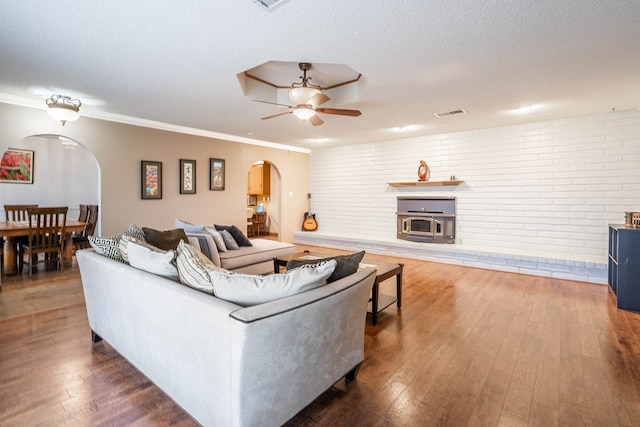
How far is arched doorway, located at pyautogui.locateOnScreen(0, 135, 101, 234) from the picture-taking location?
22.7 feet

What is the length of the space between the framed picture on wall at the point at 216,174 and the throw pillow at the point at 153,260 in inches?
170

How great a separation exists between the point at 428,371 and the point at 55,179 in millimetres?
8707

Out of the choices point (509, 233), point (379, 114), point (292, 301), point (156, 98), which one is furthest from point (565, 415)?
point (156, 98)

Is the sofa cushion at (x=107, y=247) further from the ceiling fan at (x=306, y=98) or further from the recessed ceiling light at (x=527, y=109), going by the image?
the recessed ceiling light at (x=527, y=109)

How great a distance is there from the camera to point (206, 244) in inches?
143

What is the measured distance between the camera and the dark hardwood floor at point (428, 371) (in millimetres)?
1754

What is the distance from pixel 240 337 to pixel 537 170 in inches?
225

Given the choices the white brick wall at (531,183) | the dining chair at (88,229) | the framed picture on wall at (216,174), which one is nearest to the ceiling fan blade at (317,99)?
the framed picture on wall at (216,174)

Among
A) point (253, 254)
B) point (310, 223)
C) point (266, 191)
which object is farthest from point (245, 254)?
point (266, 191)

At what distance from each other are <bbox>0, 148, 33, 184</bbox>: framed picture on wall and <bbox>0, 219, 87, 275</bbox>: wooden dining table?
2.56 meters

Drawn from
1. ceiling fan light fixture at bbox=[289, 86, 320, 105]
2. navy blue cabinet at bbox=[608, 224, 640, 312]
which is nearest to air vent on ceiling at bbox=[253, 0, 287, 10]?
ceiling fan light fixture at bbox=[289, 86, 320, 105]

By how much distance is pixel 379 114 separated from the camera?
4.79 m

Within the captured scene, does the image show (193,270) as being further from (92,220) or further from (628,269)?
(92,220)

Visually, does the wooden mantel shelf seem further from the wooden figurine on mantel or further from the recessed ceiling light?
the recessed ceiling light
